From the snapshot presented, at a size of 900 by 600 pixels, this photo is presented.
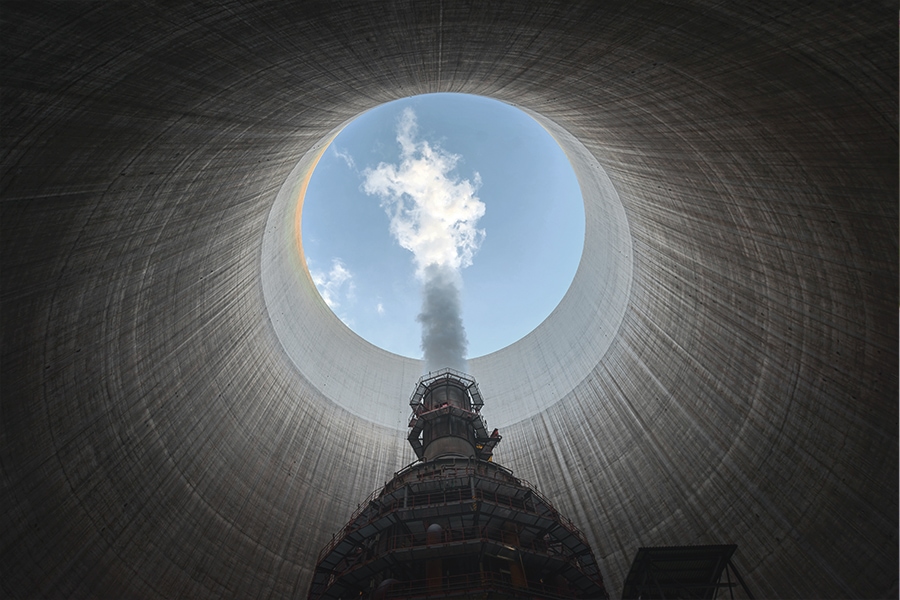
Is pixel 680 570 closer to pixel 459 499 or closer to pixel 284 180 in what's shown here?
pixel 459 499

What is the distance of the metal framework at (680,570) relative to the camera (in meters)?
12.5

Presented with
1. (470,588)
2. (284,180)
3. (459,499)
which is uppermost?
(284,180)

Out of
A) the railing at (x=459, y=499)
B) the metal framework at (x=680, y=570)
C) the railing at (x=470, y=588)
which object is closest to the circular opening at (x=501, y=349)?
the railing at (x=459, y=499)

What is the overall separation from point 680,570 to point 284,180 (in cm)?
1636

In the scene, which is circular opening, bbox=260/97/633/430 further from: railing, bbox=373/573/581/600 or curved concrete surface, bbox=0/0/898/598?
railing, bbox=373/573/581/600

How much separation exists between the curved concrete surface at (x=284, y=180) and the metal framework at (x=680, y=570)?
2407 millimetres

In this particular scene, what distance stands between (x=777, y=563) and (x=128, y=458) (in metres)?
17.5

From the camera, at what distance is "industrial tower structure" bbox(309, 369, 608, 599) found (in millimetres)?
13586

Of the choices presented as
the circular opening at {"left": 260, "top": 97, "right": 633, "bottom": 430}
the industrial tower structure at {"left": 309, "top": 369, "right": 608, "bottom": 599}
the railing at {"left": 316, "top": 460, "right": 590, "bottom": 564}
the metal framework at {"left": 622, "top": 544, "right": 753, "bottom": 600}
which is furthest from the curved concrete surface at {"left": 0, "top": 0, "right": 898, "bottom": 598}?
the railing at {"left": 316, "top": 460, "right": 590, "bottom": 564}

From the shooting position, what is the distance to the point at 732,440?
50.0 feet

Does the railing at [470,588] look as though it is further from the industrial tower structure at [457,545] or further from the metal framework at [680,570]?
the metal framework at [680,570]

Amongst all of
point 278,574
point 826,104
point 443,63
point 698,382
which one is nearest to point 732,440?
point 698,382

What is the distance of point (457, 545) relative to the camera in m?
13.8

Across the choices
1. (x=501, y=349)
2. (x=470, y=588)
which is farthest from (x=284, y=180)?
(x=501, y=349)
